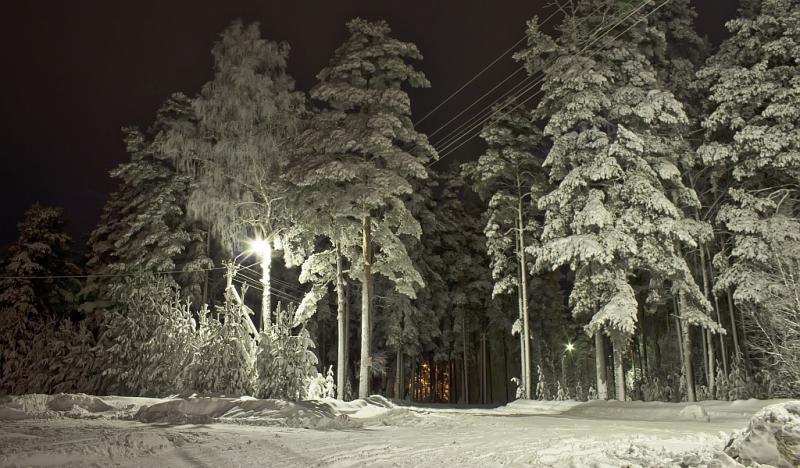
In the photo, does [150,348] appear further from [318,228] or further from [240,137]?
[240,137]

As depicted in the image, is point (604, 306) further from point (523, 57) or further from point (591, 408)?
point (523, 57)

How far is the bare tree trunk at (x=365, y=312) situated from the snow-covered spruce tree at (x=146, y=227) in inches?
419

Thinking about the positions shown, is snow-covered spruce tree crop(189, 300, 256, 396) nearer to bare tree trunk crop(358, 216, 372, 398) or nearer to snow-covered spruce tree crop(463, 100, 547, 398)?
bare tree trunk crop(358, 216, 372, 398)

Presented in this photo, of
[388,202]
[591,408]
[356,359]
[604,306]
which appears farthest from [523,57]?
[356,359]

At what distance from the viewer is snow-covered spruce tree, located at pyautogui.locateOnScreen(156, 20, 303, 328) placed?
923 inches

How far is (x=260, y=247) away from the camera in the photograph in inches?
963

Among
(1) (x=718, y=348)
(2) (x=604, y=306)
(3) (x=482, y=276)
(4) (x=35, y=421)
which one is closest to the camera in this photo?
(4) (x=35, y=421)

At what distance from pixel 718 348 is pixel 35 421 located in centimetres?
3123

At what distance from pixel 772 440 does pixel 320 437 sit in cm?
636

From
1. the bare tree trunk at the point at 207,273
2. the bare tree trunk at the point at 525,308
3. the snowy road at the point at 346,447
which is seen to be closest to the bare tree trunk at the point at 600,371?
the bare tree trunk at the point at 525,308

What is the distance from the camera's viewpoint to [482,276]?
123 ft

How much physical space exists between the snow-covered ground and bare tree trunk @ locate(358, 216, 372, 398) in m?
3.50

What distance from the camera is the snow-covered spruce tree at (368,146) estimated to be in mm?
20281

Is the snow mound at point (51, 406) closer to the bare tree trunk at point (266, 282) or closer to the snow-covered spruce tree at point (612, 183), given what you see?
the bare tree trunk at point (266, 282)
